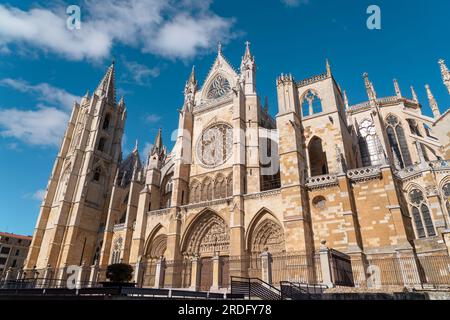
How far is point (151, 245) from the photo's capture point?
22.6 meters

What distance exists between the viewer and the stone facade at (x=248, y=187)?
15234mm

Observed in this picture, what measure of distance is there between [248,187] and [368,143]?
13266 millimetres

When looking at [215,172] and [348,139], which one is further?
[215,172]

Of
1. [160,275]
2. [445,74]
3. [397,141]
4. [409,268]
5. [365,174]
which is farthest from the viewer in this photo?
[397,141]

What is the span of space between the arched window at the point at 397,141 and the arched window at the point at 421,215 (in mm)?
8859

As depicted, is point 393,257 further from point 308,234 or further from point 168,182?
point 168,182

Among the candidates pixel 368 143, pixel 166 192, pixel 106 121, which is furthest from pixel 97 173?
pixel 368 143

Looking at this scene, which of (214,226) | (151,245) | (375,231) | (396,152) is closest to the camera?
(375,231)

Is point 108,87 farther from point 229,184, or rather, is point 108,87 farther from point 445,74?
point 445,74

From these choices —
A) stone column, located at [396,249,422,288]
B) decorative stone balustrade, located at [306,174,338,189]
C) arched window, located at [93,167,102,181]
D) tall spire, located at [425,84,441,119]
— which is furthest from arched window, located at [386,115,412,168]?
arched window, located at [93,167,102,181]

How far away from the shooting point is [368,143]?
2623 centimetres

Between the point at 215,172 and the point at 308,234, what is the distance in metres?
9.36

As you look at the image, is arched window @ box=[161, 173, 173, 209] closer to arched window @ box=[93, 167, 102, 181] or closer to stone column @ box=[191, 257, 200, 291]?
arched window @ box=[93, 167, 102, 181]
